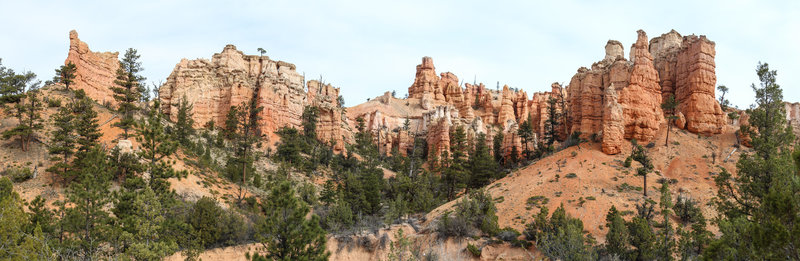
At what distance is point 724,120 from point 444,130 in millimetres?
34946

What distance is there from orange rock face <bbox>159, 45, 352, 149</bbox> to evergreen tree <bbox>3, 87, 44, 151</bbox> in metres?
18.0

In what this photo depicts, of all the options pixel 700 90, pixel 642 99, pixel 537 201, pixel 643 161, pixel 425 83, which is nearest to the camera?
pixel 537 201

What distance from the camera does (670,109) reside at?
2124 inches

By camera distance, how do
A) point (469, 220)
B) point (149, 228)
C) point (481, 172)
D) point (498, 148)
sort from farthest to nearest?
1. point (498, 148)
2. point (481, 172)
3. point (469, 220)
4. point (149, 228)

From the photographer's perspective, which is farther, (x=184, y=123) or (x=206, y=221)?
(x=184, y=123)

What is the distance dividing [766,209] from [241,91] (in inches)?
2345

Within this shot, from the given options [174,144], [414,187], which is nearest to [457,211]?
[414,187]

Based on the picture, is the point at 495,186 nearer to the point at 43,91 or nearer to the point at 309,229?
the point at 309,229

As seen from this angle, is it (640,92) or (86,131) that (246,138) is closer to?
(86,131)

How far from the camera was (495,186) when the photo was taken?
164 feet

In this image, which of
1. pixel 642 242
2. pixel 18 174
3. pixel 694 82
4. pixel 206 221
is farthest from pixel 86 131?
pixel 694 82

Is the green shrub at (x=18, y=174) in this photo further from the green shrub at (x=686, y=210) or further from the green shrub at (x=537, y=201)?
the green shrub at (x=686, y=210)

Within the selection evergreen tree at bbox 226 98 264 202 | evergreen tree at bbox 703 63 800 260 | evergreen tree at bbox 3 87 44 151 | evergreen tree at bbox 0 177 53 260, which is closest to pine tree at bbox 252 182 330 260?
evergreen tree at bbox 0 177 53 260

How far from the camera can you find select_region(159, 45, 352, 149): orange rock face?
207ft
